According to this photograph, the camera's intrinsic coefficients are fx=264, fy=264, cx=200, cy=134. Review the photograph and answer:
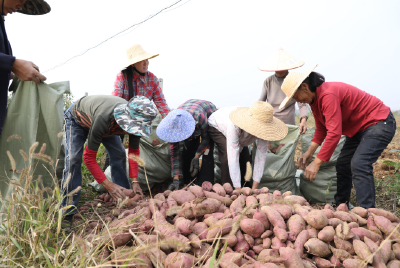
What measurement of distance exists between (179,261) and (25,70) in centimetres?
133

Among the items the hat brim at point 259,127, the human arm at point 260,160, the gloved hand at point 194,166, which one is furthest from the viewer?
the gloved hand at point 194,166

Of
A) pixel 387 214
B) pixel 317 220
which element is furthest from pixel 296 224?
pixel 387 214

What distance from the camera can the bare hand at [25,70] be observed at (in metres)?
1.47

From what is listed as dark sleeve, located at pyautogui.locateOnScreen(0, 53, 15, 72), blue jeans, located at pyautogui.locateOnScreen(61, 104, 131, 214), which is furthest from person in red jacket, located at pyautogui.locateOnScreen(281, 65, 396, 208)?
dark sleeve, located at pyautogui.locateOnScreen(0, 53, 15, 72)

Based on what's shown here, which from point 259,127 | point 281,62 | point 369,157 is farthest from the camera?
point 281,62

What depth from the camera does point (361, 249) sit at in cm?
123

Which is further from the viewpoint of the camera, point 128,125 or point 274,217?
point 128,125

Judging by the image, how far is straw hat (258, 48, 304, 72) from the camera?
295cm

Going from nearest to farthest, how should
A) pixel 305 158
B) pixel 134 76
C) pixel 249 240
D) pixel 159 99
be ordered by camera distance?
pixel 249 240 < pixel 305 158 < pixel 134 76 < pixel 159 99

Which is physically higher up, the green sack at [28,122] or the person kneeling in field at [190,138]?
the green sack at [28,122]

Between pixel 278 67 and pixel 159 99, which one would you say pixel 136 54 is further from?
pixel 278 67

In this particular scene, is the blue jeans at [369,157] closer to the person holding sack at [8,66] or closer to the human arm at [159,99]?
the human arm at [159,99]

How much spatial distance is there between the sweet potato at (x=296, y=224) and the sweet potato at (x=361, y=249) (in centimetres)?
24

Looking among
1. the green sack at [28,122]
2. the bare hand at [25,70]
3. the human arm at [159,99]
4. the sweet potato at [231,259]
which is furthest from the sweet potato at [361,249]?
the human arm at [159,99]
